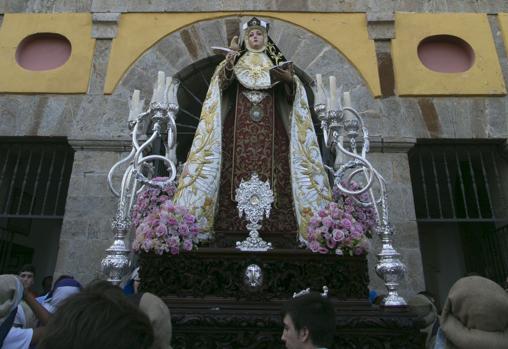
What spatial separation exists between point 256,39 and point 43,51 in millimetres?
3745

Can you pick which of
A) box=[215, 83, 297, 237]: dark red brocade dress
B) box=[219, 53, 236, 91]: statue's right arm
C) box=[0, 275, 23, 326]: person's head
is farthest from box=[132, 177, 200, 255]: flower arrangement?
box=[219, 53, 236, 91]: statue's right arm

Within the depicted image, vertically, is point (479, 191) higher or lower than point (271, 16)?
lower

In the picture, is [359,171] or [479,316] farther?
[359,171]

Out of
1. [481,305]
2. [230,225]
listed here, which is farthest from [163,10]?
[481,305]

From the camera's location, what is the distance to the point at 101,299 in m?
1.01

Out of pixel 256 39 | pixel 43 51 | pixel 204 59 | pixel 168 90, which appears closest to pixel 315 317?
pixel 168 90

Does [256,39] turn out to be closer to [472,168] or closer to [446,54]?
[446,54]

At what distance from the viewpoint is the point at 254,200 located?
3734 millimetres

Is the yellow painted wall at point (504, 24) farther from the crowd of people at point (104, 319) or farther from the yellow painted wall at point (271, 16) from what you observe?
the crowd of people at point (104, 319)

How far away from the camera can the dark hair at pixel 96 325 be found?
0.95 metres

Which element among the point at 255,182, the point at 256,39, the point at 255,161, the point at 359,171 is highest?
the point at 256,39

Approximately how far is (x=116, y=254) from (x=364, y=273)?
1.84m

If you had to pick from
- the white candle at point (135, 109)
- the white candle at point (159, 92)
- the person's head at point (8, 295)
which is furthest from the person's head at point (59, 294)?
the white candle at point (159, 92)

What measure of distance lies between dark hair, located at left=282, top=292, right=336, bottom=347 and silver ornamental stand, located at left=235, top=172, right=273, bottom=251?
1540mm
